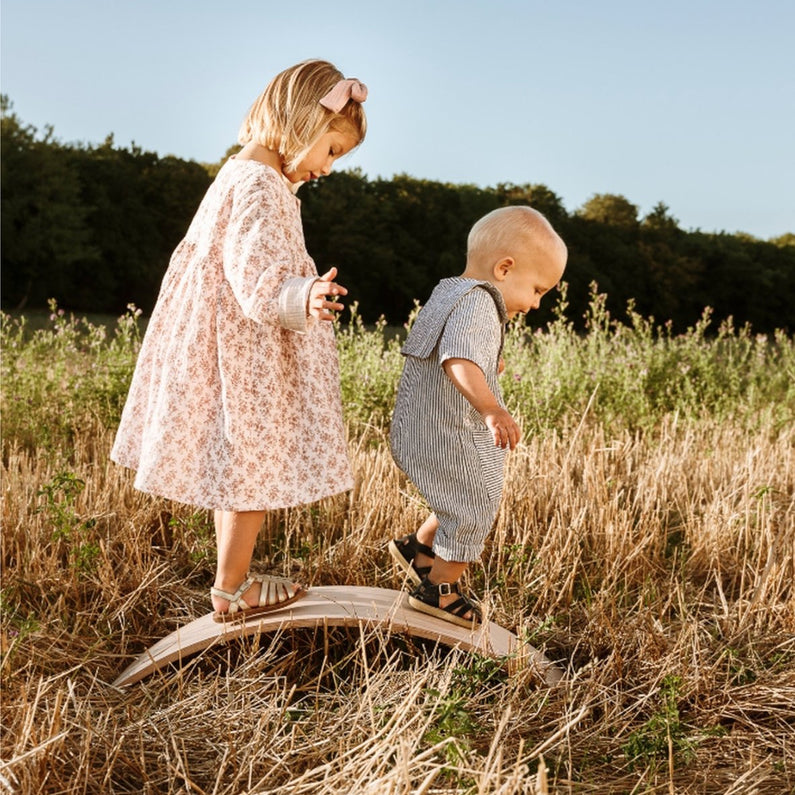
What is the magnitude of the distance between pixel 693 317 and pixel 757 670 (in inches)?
990

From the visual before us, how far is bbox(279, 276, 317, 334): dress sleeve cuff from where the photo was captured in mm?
2498

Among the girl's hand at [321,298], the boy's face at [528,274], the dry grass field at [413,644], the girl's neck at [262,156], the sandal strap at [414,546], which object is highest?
the girl's neck at [262,156]

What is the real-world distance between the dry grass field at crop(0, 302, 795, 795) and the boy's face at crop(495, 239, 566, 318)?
99 centimetres

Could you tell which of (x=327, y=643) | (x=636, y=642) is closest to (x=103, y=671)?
(x=327, y=643)

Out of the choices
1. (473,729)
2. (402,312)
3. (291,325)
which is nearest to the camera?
(473,729)

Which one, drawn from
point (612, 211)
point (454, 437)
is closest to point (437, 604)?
point (454, 437)

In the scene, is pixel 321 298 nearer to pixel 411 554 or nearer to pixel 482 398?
pixel 482 398

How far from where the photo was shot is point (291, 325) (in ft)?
8.34

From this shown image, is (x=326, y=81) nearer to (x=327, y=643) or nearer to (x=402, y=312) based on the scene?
(x=327, y=643)

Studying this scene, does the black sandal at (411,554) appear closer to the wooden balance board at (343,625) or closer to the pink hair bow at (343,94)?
the wooden balance board at (343,625)

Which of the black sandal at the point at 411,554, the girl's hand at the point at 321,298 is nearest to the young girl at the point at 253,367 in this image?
the girl's hand at the point at 321,298

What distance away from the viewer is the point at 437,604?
2861mm

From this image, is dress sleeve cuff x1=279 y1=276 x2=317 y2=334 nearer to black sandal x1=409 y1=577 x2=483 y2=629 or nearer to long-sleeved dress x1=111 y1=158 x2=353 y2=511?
long-sleeved dress x1=111 y1=158 x2=353 y2=511

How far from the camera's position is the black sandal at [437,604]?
2.85 meters
